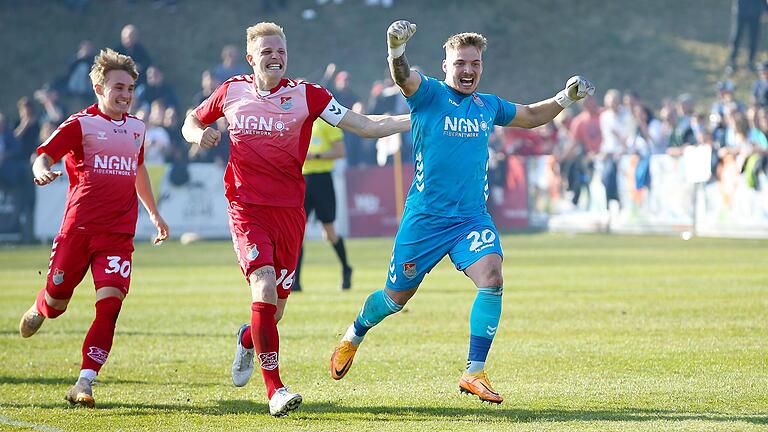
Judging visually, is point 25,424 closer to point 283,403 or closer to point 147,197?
point 283,403

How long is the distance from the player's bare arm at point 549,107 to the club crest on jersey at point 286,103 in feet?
4.86

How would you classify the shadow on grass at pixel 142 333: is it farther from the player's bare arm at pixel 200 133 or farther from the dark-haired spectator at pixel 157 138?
the dark-haired spectator at pixel 157 138

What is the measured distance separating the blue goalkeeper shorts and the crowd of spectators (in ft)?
49.7

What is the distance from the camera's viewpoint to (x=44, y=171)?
27.7 feet

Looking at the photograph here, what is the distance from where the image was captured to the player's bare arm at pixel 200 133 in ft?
27.9

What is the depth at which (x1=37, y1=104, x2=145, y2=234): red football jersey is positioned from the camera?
897 cm

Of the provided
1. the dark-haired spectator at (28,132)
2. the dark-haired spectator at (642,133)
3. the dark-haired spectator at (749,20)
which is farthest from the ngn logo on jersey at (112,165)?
the dark-haired spectator at (749,20)

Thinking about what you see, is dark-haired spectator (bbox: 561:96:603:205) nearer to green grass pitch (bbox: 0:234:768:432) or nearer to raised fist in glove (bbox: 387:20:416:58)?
green grass pitch (bbox: 0:234:768:432)

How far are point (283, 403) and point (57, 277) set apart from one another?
2029mm

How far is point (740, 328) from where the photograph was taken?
11.9 m

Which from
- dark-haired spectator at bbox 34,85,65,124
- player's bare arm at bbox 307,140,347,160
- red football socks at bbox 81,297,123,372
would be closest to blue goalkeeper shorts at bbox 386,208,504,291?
red football socks at bbox 81,297,123,372

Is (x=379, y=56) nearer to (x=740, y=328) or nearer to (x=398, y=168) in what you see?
(x=398, y=168)

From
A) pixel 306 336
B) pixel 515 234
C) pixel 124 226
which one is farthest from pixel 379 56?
pixel 124 226

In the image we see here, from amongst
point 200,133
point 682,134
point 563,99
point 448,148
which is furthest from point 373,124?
point 682,134
